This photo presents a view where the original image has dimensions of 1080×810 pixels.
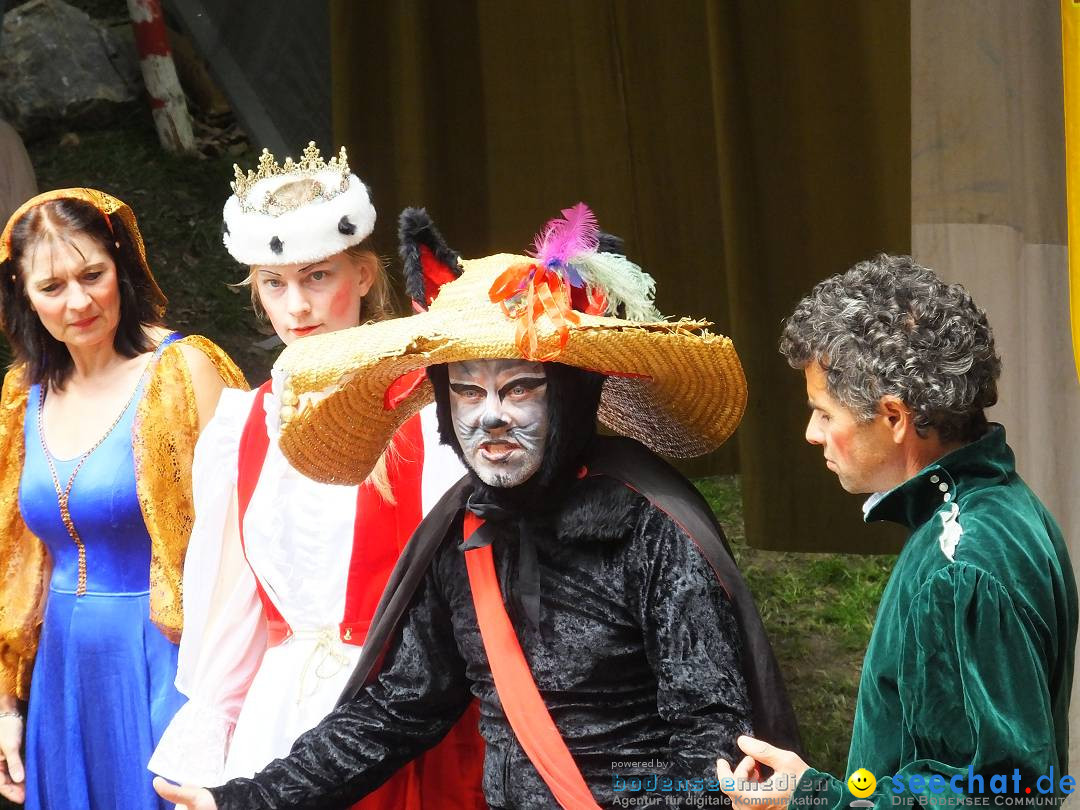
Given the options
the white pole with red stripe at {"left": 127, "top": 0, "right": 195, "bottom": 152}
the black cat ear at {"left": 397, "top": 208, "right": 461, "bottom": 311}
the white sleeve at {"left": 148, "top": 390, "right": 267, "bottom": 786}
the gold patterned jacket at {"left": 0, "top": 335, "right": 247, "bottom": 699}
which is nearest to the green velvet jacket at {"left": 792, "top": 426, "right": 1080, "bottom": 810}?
the black cat ear at {"left": 397, "top": 208, "right": 461, "bottom": 311}

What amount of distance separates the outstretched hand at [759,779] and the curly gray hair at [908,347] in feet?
1.70

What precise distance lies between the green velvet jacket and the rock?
5837 millimetres

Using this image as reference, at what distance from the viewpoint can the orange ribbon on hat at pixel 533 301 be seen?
239 centimetres

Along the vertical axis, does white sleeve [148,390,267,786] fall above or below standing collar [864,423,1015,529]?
below

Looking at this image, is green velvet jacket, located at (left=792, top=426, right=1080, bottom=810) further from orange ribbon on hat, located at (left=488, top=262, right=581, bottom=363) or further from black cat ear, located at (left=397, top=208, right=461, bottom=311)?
black cat ear, located at (left=397, top=208, right=461, bottom=311)

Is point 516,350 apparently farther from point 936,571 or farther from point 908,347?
point 936,571

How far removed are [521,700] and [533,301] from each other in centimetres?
69

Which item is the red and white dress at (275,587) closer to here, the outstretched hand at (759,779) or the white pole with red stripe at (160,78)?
the outstretched hand at (759,779)

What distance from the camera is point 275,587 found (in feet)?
9.76

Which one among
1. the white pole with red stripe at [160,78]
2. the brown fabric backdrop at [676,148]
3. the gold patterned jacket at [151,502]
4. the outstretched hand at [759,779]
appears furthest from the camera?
the white pole with red stripe at [160,78]

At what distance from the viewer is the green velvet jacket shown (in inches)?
72.3

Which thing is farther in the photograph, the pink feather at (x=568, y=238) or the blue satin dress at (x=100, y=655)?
the blue satin dress at (x=100, y=655)

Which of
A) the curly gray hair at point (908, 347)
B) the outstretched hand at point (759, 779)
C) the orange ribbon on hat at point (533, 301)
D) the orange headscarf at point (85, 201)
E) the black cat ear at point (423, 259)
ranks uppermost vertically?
the orange headscarf at point (85, 201)

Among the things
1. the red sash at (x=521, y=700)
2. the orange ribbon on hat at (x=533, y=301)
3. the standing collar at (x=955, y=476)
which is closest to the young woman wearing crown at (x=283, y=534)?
the red sash at (x=521, y=700)
